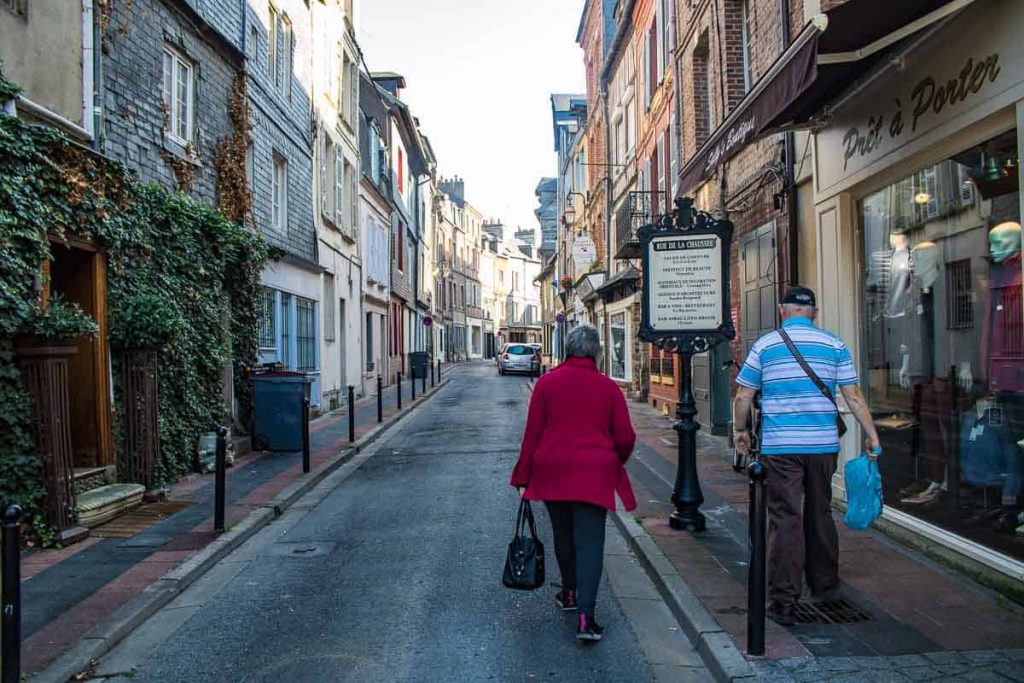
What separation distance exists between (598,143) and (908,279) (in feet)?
77.0

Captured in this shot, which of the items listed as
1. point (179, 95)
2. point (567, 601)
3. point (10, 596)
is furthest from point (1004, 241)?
point (179, 95)

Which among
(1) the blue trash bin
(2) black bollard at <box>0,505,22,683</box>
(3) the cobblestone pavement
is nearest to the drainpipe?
(3) the cobblestone pavement

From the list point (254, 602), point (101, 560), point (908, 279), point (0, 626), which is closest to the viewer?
point (0, 626)

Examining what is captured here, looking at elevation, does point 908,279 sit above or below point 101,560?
above

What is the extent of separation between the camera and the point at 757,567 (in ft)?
13.5

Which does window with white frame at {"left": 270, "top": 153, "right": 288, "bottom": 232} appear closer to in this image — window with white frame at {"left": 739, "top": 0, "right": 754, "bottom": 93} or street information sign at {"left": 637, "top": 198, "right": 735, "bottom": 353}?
window with white frame at {"left": 739, "top": 0, "right": 754, "bottom": 93}

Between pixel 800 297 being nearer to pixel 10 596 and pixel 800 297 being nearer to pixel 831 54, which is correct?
pixel 831 54

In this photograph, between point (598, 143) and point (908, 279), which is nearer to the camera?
point (908, 279)

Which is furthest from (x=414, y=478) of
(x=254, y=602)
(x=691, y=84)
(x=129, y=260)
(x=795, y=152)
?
(x=691, y=84)

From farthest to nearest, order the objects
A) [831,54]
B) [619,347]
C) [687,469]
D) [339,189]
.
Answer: [619,347], [339,189], [687,469], [831,54]

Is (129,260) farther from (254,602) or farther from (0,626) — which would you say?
(0,626)

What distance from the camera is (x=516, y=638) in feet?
15.6

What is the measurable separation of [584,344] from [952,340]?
3088mm

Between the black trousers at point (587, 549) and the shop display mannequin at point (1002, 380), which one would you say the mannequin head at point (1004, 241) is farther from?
the black trousers at point (587, 549)
